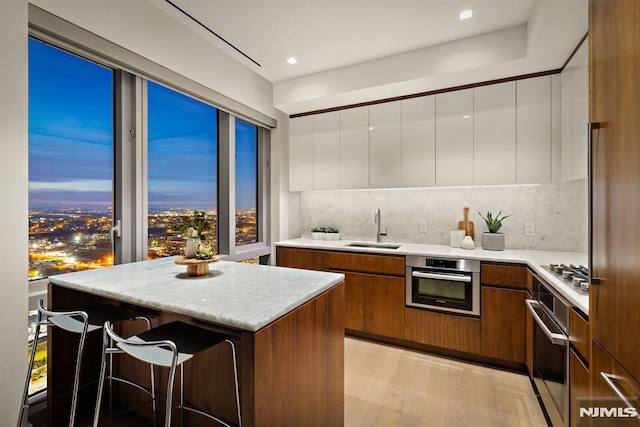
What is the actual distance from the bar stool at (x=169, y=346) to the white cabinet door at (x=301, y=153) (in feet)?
8.28

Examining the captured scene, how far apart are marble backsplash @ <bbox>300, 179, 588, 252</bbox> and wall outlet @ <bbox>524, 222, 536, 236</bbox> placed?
2 cm

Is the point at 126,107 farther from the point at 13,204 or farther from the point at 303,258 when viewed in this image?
the point at 303,258

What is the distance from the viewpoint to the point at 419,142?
10.2 ft

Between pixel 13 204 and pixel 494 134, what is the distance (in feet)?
11.5

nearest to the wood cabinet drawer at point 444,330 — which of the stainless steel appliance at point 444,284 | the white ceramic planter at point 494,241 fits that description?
the stainless steel appliance at point 444,284

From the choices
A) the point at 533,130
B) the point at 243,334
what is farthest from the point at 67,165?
the point at 533,130

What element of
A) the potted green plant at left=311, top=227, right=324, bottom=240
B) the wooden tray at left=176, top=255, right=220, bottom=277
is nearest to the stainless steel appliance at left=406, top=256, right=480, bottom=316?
the potted green plant at left=311, top=227, right=324, bottom=240

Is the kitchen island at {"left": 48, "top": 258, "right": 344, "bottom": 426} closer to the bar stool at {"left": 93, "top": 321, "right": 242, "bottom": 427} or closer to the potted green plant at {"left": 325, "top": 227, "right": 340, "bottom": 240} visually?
the bar stool at {"left": 93, "top": 321, "right": 242, "bottom": 427}

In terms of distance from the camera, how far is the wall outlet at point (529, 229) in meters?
2.89

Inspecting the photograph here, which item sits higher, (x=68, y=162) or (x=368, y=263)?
(x=68, y=162)

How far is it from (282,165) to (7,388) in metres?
3.04

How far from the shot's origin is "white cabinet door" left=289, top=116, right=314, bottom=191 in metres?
3.75

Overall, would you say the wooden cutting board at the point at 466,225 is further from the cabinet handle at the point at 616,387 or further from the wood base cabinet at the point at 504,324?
the cabinet handle at the point at 616,387

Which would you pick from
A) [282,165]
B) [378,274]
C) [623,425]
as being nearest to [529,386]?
[378,274]
